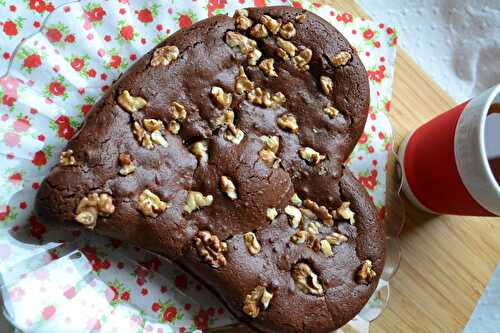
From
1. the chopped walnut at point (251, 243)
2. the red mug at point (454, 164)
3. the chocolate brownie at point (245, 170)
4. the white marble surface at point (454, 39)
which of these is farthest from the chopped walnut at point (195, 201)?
the white marble surface at point (454, 39)

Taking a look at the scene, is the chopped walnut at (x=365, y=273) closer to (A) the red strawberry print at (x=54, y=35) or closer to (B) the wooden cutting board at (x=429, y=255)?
(B) the wooden cutting board at (x=429, y=255)

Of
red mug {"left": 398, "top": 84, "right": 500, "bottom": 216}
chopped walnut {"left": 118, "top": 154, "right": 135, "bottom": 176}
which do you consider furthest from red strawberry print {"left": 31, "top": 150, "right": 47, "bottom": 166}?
red mug {"left": 398, "top": 84, "right": 500, "bottom": 216}

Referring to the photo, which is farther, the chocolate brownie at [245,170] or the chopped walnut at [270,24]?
the chopped walnut at [270,24]

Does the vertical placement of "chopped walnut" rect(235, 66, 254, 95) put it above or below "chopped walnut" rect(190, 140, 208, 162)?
above

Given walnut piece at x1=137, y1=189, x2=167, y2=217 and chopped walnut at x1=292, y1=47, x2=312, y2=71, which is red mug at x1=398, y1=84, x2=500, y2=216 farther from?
walnut piece at x1=137, y1=189, x2=167, y2=217

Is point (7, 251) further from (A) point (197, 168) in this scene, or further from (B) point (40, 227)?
(A) point (197, 168)

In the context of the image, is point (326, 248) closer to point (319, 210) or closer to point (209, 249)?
point (319, 210)

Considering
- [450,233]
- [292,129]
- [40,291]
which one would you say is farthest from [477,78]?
[40,291]
